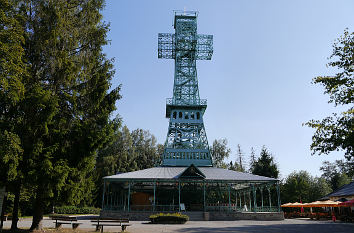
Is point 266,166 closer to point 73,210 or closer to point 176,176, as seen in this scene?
point 176,176

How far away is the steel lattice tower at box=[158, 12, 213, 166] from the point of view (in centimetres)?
3069

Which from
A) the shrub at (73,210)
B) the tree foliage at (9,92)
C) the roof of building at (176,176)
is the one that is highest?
the tree foliage at (9,92)

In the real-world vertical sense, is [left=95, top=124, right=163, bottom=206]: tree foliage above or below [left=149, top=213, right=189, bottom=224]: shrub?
above

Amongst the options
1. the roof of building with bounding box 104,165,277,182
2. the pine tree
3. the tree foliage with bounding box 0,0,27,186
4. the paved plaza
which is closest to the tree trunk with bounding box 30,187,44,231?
the pine tree

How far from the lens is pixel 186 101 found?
115ft

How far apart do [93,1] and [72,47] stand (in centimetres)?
295

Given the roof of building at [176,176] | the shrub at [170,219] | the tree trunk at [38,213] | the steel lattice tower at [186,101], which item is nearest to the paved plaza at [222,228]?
the shrub at [170,219]

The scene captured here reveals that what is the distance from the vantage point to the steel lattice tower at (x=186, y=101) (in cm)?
3069

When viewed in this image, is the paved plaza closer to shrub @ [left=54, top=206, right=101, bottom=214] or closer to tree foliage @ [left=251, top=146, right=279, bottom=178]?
shrub @ [left=54, top=206, right=101, bottom=214]

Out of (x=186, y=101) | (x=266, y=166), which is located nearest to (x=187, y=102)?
(x=186, y=101)

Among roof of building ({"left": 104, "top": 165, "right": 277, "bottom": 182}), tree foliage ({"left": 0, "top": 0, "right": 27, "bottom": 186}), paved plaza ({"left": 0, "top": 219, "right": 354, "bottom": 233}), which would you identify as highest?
tree foliage ({"left": 0, "top": 0, "right": 27, "bottom": 186})

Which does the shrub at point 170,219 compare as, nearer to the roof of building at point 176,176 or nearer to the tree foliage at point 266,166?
the roof of building at point 176,176

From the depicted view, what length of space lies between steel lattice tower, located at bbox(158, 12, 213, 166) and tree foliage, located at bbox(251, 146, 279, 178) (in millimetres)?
13556

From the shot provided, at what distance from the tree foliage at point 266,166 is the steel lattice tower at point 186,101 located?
13.6 meters
